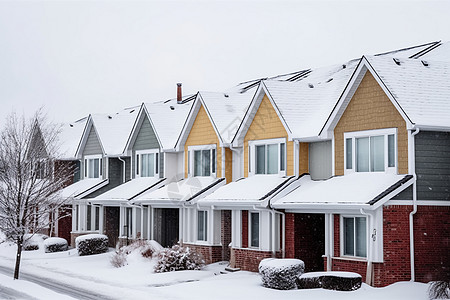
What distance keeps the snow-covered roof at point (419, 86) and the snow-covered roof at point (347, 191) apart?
2.25 meters

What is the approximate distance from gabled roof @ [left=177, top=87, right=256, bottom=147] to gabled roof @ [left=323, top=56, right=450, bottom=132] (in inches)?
290

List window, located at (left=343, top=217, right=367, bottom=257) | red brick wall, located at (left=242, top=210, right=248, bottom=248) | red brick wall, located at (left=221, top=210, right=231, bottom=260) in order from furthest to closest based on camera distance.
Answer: red brick wall, located at (left=221, top=210, right=231, bottom=260) < red brick wall, located at (left=242, top=210, right=248, bottom=248) < window, located at (left=343, top=217, right=367, bottom=257)

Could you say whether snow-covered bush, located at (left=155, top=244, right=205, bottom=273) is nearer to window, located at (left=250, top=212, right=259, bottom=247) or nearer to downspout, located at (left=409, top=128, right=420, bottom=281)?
window, located at (left=250, top=212, right=259, bottom=247)

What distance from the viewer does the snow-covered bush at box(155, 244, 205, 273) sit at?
29.0 m

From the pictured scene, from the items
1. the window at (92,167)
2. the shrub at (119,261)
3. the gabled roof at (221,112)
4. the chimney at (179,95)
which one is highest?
the chimney at (179,95)

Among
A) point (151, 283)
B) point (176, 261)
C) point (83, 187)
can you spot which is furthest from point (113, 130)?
point (151, 283)

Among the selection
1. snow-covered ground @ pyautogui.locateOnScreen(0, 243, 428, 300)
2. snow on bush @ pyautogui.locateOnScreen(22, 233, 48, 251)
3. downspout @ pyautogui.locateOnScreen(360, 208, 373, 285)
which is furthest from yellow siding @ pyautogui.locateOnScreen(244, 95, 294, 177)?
snow on bush @ pyautogui.locateOnScreen(22, 233, 48, 251)

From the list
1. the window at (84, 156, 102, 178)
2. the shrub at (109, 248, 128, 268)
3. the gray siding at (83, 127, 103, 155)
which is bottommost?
the shrub at (109, 248, 128, 268)

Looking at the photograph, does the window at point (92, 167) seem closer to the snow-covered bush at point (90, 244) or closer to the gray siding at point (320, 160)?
the snow-covered bush at point (90, 244)

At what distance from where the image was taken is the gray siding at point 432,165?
2314 centimetres

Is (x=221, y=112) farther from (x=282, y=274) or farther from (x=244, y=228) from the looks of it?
(x=282, y=274)

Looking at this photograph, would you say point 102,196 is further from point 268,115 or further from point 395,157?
point 395,157

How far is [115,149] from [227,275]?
16.1 metres

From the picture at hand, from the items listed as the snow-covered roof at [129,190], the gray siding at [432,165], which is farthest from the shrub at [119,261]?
the gray siding at [432,165]
